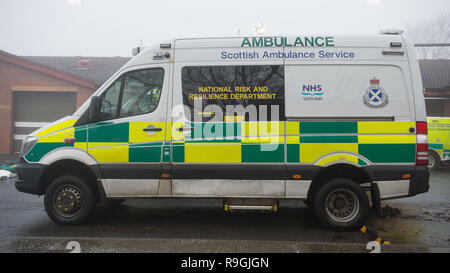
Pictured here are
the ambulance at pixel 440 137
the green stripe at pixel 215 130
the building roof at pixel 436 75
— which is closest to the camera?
the green stripe at pixel 215 130

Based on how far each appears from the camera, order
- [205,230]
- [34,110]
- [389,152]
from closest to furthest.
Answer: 1. [389,152]
2. [205,230]
3. [34,110]

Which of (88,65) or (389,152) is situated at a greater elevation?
(88,65)

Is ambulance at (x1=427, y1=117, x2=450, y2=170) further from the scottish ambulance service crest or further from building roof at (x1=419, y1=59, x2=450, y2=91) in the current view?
the scottish ambulance service crest

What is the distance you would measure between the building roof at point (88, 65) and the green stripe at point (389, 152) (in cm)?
1488

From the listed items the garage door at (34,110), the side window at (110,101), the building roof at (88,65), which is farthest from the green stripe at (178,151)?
the building roof at (88,65)

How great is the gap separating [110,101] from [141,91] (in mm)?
487

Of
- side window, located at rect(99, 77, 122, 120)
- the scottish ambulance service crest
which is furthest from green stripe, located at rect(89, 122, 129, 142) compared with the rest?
the scottish ambulance service crest

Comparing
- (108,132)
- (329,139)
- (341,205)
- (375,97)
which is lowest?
(341,205)

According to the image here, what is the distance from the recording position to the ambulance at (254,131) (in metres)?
4.41

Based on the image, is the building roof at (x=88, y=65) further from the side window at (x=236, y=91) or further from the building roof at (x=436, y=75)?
the building roof at (x=436, y=75)

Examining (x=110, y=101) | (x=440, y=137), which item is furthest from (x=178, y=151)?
(x=440, y=137)

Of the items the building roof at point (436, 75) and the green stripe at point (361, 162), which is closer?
the green stripe at point (361, 162)

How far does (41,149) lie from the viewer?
15.4 feet

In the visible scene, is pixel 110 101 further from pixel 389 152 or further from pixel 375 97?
pixel 389 152
